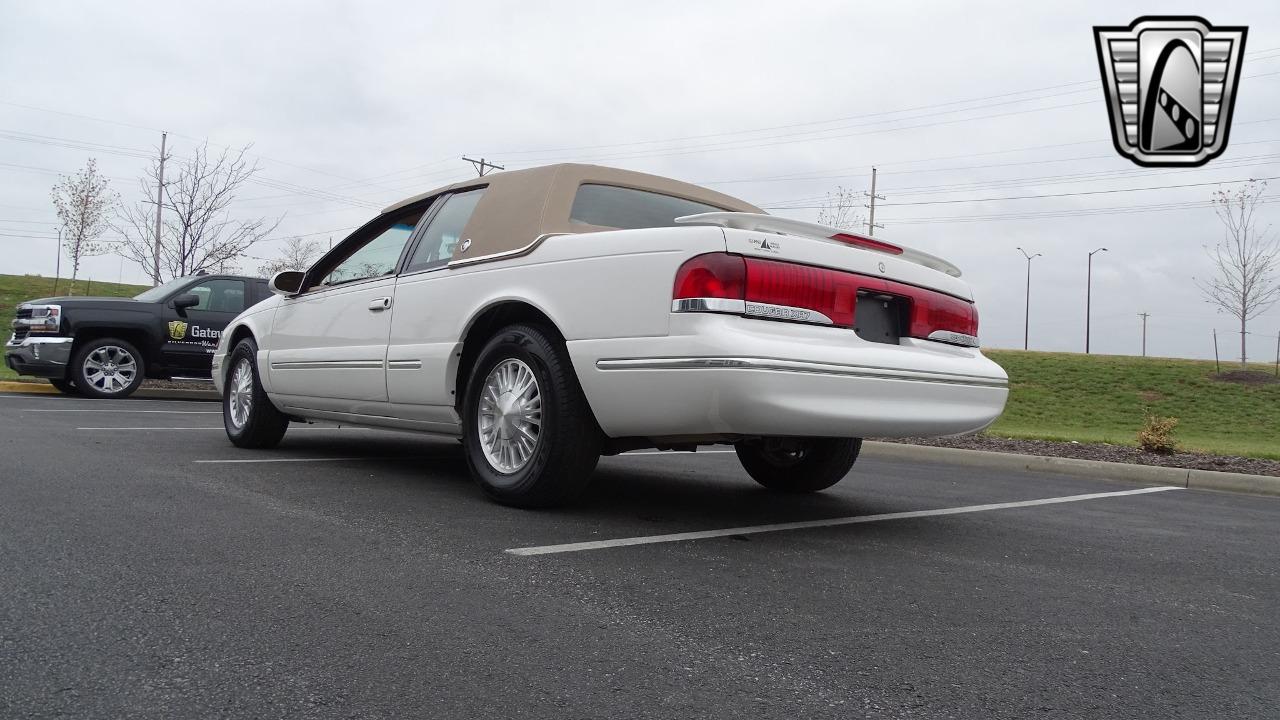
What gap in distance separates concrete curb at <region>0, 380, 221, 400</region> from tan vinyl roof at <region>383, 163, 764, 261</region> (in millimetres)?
11174

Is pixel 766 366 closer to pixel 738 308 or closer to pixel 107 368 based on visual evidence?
pixel 738 308

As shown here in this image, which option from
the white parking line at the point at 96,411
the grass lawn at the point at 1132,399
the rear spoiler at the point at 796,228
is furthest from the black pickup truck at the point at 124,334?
the grass lawn at the point at 1132,399

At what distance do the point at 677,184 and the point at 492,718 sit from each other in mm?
3717

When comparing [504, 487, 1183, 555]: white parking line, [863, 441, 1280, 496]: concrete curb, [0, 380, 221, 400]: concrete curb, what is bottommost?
[504, 487, 1183, 555]: white parking line

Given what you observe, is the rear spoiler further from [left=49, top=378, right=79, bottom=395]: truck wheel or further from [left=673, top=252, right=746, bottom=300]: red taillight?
[left=49, top=378, right=79, bottom=395]: truck wheel

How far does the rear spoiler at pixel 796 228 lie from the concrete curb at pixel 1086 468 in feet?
17.1

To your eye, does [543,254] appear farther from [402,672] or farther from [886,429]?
[402,672]

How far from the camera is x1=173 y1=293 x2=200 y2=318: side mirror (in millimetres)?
13211

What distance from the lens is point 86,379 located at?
1274 cm

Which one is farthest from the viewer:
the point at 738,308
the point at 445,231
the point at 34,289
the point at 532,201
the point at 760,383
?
the point at 34,289

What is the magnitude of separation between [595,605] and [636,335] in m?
1.35

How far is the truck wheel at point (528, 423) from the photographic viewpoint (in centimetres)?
416

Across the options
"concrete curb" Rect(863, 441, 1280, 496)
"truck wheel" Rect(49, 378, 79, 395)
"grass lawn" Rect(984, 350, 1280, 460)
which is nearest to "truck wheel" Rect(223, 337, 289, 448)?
"concrete curb" Rect(863, 441, 1280, 496)

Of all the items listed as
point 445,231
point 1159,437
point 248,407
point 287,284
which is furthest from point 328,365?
point 1159,437
